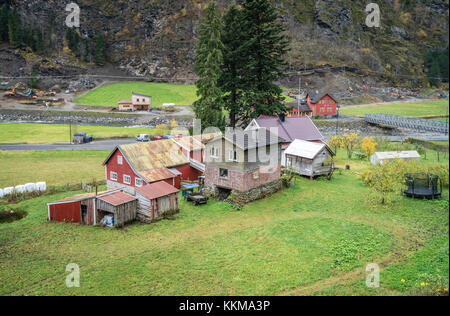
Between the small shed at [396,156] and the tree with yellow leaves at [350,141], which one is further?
the tree with yellow leaves at [350,141]

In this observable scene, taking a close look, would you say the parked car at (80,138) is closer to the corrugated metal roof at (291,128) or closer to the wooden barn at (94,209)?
the corrugated metal roof at (291,128)

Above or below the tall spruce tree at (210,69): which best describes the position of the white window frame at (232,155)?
below

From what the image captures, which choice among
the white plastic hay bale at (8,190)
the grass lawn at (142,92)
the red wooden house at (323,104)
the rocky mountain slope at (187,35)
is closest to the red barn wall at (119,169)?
the white plastic hay bale at (8,190)

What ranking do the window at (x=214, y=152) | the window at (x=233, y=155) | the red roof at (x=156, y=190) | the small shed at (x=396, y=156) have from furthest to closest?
1. the small shed at (x=396, y=156)
2. the window at (x=214, y=152)
3. the window at (x=233, y=155)
4. the red roof at (x=156, y=190)

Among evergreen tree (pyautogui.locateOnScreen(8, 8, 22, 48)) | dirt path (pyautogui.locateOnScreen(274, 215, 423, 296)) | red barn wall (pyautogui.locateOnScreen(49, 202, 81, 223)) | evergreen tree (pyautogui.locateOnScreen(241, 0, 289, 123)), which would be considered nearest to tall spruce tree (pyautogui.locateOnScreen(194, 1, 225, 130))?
evergreen tree (pyautogui.locateOnScreen(241, 0, 289, 123))

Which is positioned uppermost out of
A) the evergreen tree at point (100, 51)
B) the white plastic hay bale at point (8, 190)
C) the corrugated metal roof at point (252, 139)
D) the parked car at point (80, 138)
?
the evergreen tree at point (100, 51)

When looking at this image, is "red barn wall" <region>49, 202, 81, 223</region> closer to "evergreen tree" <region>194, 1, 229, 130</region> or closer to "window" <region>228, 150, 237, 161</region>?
"window" <region>228, 150, 237, 161</region>

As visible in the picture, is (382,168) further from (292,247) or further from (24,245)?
(24,245)

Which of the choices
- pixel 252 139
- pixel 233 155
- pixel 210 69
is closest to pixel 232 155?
pixel 233 155

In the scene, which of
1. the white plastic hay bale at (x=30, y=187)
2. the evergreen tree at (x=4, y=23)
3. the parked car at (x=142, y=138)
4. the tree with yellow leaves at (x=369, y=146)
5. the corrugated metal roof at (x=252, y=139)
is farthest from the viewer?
the evergreen tree at (x=4, y=23)
